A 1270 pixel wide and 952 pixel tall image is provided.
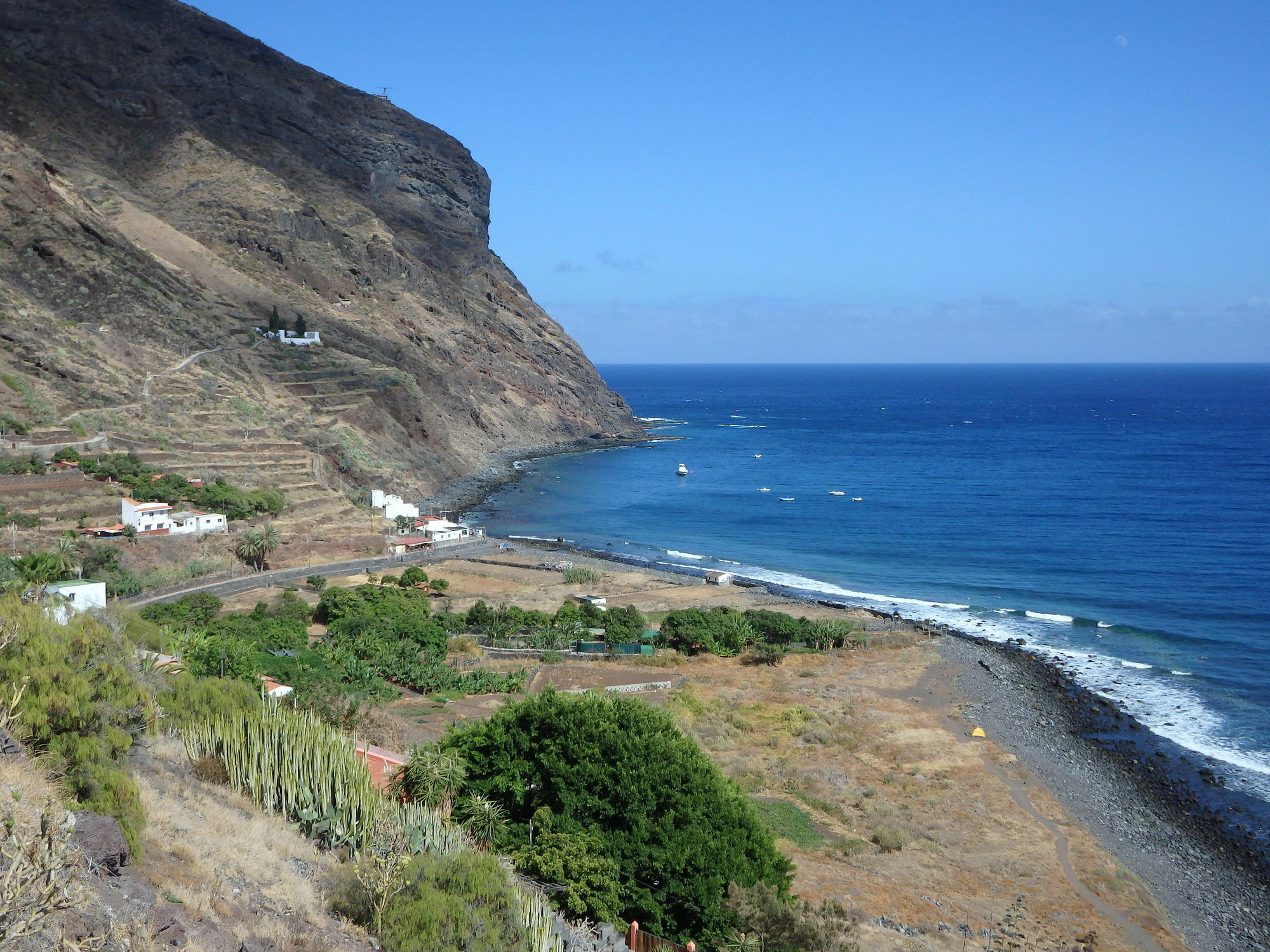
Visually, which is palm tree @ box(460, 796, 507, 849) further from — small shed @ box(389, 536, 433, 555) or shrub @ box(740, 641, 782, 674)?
small shed @ box(389, 536, 433, 555)

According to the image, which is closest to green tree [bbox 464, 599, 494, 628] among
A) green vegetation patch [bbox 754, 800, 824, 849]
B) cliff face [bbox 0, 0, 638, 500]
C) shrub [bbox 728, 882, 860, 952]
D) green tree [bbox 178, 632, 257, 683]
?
green tree [bbox 178, 632, 257, 683]

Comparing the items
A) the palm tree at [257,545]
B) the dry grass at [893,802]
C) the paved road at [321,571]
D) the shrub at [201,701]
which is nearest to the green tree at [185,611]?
the paved road at [321,571]

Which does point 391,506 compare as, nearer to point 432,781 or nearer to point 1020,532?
point 1020,532

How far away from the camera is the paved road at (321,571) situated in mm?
44438

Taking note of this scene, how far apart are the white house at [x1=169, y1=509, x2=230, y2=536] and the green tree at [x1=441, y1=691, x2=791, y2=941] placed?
3471cm

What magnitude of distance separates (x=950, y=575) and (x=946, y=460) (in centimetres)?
5518

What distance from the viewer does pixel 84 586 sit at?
119 ft

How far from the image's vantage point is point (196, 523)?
50875mm

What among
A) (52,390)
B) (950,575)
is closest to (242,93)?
(52,390)

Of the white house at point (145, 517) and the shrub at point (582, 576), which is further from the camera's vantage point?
the shrub at point (582, 576)

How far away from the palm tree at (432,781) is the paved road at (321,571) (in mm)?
25615

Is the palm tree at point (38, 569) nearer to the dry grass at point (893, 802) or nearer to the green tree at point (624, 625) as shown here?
the green tree at point (624, 625)

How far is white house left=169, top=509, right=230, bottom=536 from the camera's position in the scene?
50.2 metres

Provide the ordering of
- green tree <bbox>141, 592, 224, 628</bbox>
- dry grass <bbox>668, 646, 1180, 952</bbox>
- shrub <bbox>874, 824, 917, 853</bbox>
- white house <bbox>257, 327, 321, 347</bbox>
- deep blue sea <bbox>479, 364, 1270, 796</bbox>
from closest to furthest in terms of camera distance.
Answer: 1. dry grass <bbox>668, 646, 1180, 952</bbox>
2. shrub <bbox>874, 824, 917, 853</bbox>
3. green tree <bbox>141, 592, 224, 628</bbox>
4. deep blue sea <bbox>479, 364, 1270, 796</bbox>
5. white house <bbox>257, 327, 321, 347</bbox>
